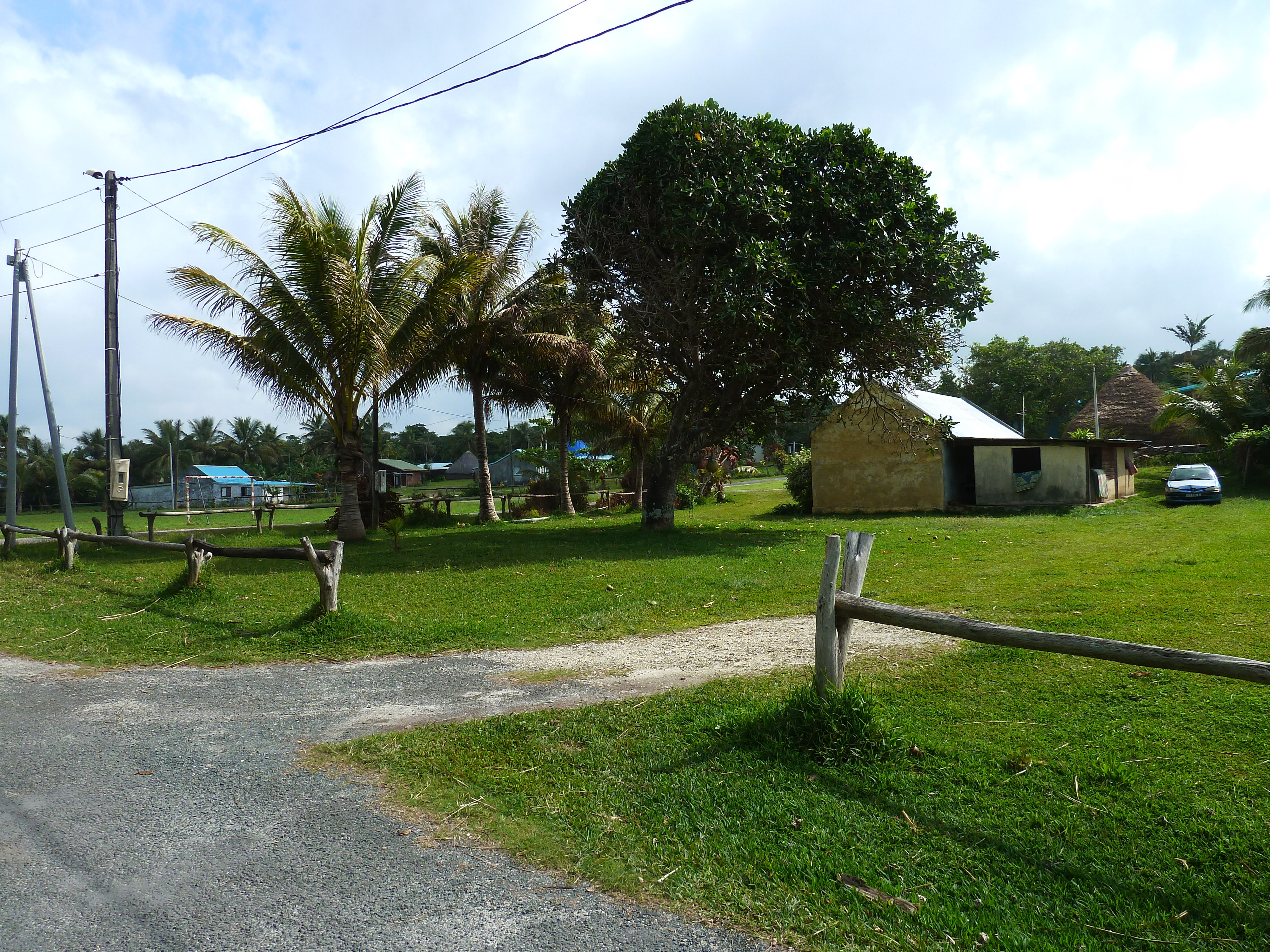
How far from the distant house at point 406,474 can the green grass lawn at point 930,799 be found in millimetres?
44301

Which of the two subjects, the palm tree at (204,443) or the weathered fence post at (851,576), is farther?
the palm tree at (204,443)

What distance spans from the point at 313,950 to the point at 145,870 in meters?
1.13

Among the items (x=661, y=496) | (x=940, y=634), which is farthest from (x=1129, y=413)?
(x=940, y=634)

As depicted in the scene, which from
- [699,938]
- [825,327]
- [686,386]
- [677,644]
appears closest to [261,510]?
[686,386]

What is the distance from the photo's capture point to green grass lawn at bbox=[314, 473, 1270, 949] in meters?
3.15

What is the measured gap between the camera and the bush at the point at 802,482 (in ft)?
89.6

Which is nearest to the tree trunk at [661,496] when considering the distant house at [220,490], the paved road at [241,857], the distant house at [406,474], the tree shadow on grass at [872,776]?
the paved road at [241,857]

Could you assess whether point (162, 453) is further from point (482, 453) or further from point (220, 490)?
point (482, 453)

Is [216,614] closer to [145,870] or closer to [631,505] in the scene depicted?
[145,870]

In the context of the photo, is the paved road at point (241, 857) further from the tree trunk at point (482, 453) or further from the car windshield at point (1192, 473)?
the car windshield at point (1192, 473)

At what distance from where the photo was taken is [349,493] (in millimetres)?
18609

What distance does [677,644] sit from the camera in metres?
8.06

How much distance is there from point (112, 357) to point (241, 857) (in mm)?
17055

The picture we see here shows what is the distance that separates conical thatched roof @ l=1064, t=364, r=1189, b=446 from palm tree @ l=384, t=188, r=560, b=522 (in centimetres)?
3134
